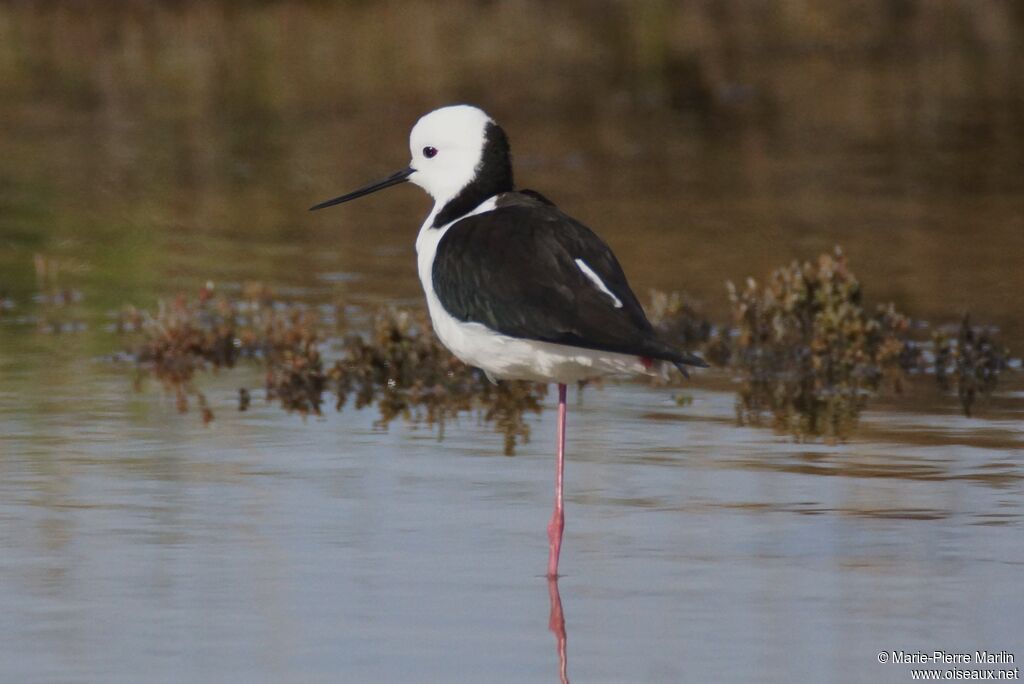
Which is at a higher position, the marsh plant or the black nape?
the black nape

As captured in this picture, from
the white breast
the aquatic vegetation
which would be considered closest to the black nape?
the white breast

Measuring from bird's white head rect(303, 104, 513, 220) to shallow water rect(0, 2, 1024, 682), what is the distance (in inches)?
43.0

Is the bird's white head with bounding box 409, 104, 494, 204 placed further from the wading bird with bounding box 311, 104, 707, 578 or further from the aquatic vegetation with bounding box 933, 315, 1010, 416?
the aquatic vegetation with bounding box 933, 315, 1010, 416

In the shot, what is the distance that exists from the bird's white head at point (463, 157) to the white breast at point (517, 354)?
14 centimetres

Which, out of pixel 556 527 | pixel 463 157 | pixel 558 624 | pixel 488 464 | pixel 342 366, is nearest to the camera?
pixel 558 624

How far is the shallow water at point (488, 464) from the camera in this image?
20.6 ft

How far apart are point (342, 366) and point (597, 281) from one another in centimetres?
338

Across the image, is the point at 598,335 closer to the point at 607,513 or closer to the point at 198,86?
the point at 607,513

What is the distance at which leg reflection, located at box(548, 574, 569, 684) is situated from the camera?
5.98 metres

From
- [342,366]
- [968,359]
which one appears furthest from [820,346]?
[342,366]

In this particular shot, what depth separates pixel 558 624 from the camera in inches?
253

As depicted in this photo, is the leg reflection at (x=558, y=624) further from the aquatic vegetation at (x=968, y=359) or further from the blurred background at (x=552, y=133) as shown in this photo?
the blurred background at (x=552, y=133)

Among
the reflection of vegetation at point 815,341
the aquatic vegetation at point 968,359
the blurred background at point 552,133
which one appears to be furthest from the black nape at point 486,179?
the blurred background at point 552,133

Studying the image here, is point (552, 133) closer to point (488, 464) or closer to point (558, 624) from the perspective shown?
point (488, 464)
